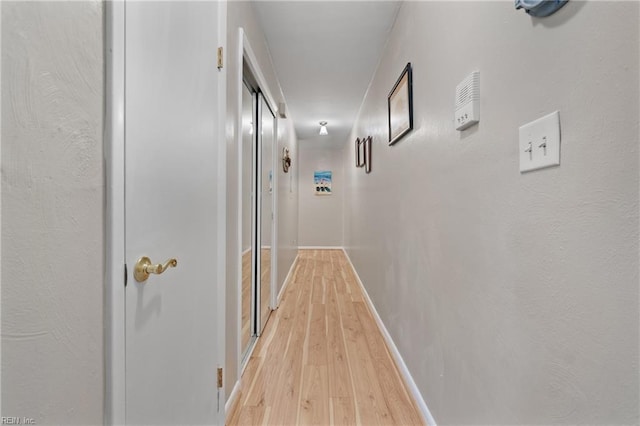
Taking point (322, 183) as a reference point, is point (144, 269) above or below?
below

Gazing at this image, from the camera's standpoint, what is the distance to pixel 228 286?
1393 millimetres

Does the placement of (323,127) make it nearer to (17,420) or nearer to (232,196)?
(232,196)

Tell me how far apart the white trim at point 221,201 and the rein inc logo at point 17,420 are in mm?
758

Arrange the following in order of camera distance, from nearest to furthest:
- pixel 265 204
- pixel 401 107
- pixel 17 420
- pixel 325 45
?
pixel 17 420 → pixel 401 107 → pixel 325 45 → pixel 265 204

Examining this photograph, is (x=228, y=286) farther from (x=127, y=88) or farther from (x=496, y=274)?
(x=496, y=274)

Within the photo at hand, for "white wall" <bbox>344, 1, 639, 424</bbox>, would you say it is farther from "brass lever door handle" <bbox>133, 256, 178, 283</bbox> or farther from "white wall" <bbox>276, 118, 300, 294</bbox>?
"white wall" <bbox>276, 118, 300, 294</bbox>

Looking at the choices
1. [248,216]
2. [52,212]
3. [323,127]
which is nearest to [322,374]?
[248,216]

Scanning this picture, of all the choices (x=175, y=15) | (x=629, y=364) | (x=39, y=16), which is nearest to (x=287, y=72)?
(x=175, y=15)

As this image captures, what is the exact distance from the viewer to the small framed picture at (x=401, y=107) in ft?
5.22

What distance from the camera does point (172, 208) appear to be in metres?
0.88

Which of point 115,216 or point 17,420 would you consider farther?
point 115,216

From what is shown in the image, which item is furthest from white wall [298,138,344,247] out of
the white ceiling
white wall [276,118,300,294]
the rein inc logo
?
the rein inc logo

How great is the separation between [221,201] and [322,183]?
5288mm

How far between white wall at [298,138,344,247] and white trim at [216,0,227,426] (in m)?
5.17
